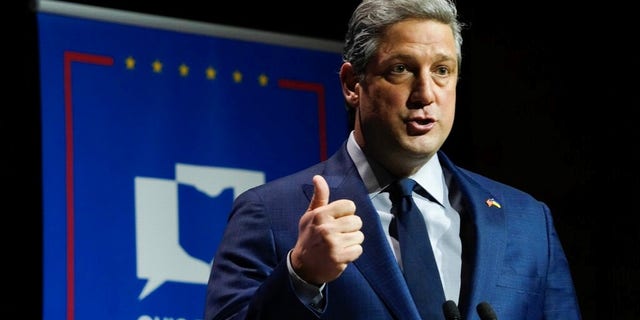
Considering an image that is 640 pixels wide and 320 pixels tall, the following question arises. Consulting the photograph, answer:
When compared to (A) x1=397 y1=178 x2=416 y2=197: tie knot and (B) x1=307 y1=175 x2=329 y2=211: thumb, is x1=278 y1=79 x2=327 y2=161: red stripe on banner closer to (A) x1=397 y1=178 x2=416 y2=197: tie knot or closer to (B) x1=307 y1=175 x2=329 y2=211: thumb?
(A) x1=397 y1=178 x2=416 y2=197: tie knot

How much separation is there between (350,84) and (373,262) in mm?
480

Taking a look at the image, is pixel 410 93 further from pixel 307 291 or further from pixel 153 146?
pixel 153 146

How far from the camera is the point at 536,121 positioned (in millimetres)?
4098

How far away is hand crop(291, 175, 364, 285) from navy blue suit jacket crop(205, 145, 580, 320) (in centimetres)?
6

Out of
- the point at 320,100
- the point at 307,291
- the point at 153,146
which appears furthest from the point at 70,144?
the point at 307,291

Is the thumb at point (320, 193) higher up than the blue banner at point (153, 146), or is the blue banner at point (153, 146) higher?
the thumb at point (320, 193)

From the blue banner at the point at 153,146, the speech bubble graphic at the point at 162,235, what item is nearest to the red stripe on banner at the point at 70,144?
the blue banner at the point at 153,146

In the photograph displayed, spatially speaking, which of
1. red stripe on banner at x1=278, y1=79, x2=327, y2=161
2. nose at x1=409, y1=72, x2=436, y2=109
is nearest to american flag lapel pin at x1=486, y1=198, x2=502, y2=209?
nose at x1=409, y1=72, x2=436, y2=109

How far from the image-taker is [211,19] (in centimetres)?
424

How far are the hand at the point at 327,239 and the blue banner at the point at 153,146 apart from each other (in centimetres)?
178

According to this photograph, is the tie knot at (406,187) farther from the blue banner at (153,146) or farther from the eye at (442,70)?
the blue banner at (153,146)

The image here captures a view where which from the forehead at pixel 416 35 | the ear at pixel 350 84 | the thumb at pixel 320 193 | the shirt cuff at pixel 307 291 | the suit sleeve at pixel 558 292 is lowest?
the suit sleeve at pixel 558 292

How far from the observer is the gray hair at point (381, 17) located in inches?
100

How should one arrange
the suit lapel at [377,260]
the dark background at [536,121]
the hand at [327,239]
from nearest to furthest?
the hand at [327,239], the suit lapel at [377,260], the dark background at [536,121]
